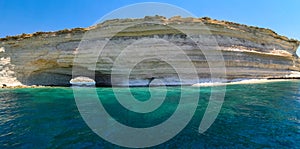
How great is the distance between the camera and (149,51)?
1905 cm

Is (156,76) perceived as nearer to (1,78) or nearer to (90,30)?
(90,30)

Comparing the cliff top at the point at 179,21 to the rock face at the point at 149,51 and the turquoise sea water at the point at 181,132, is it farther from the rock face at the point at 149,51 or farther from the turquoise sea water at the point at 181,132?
the turquoise sea water at the point at 181,132

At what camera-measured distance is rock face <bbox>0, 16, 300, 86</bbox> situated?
62.7ft

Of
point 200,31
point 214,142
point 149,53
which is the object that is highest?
point 200,31

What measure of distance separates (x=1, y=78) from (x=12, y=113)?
18.1m

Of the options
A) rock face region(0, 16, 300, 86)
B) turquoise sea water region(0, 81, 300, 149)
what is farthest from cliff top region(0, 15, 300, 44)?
turquoise sea water region(0, 81, 300, 149)

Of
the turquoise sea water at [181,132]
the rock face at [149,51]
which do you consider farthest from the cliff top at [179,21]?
the turquoise sea water at [181,132]

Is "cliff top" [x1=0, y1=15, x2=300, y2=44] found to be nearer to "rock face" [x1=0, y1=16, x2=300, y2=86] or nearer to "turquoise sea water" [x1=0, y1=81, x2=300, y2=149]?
"rock face" [x1=0, y1=16, x2=300, y2=86]

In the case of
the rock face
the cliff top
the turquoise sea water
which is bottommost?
the turquoise sea water

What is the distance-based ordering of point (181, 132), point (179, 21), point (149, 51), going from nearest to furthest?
point (181, 132) < point (149, 51) < point (179, 21)

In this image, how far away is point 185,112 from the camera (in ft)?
25.1

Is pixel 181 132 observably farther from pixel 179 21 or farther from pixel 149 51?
pixel 179 21

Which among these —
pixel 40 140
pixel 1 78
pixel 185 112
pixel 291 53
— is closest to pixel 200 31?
pixel 185 112

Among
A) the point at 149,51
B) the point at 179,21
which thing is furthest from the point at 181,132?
the point at 179,21
